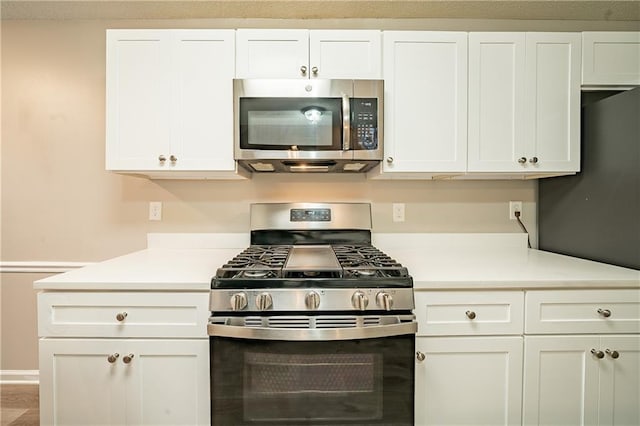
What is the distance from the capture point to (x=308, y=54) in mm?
1837

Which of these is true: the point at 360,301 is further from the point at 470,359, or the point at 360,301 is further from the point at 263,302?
the point at 470,359

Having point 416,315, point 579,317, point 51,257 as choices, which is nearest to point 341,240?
point 416,315

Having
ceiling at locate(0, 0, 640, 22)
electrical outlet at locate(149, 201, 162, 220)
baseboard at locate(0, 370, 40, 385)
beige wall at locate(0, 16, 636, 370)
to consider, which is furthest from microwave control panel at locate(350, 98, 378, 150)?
baseboard at locate(0, 370, 40, 385)

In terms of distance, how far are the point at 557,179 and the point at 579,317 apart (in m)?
0.93

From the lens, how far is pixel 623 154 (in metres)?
1.68

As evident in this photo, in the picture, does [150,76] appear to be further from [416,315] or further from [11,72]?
[416,315]

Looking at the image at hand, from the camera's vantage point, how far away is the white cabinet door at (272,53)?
1.83m

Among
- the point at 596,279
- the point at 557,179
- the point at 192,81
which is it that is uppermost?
the point at 192,81

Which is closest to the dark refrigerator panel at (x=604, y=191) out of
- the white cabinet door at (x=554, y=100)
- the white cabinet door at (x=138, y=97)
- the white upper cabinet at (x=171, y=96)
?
the white cabinet door at (x=554, y=100)

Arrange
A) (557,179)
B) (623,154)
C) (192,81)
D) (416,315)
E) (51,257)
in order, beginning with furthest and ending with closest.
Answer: (51,257) → (557,179) → (192,81) → (623,154) → (416,315)

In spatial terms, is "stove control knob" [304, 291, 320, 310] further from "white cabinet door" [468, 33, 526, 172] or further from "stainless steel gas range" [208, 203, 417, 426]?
"white cabinet door" [468, 33, 526, 172]

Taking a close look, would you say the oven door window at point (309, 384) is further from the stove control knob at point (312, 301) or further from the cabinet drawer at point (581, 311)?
the cabinet drawer at point (581, 311)

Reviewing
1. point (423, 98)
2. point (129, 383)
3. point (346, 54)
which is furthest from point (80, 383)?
point (423, 98)

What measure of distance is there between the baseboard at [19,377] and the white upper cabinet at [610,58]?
3.57 m
